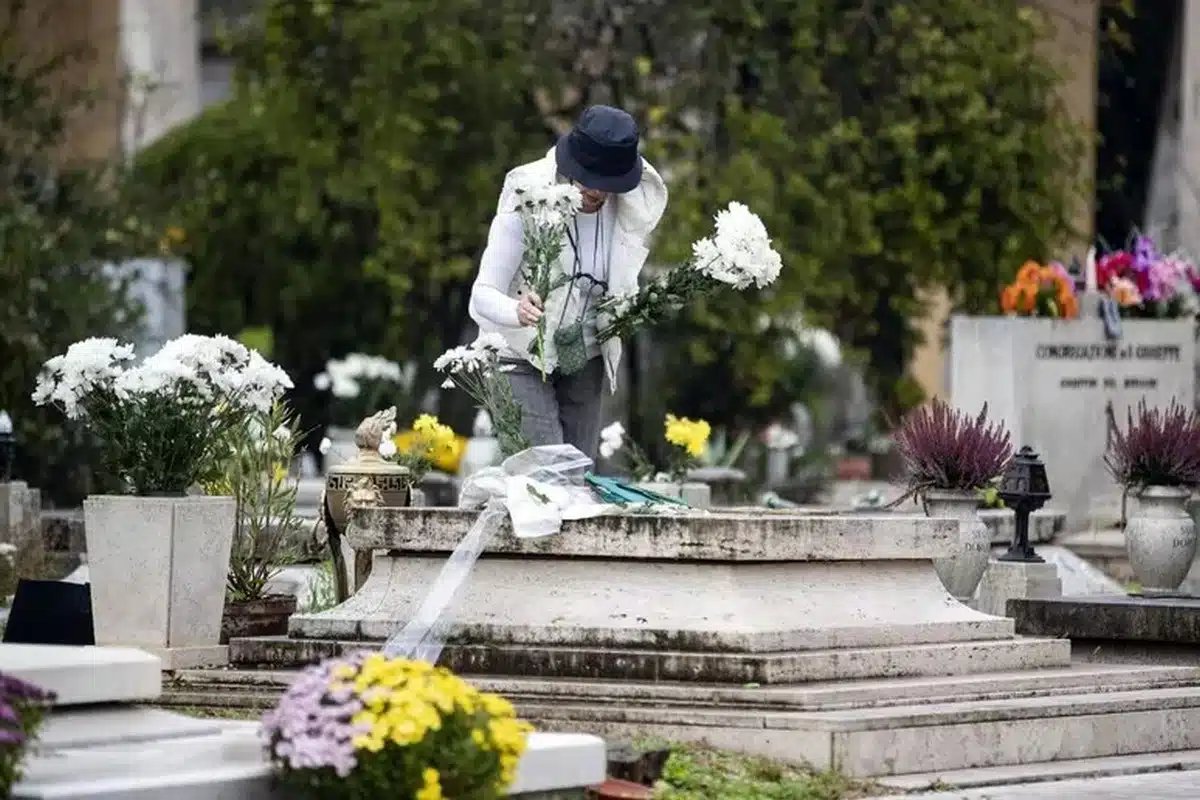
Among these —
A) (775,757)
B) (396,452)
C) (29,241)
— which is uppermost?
(29,241)

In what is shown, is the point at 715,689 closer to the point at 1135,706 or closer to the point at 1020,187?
the point at 1135,706

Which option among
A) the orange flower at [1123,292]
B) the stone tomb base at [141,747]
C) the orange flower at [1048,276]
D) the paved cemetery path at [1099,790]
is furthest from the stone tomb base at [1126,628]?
the orange flower at [1123,292]

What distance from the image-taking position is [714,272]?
12.7 metres

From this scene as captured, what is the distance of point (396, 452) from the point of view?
48.5 ft

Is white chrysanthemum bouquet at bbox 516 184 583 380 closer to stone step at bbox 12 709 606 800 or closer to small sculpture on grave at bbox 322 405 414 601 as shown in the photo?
small sculpture on grave at bbox 322 405 414 601

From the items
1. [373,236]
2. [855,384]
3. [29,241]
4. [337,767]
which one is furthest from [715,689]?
[855,384]

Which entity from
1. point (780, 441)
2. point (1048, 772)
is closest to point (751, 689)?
point (1048, 772)

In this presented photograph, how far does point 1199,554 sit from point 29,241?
36.3 ft

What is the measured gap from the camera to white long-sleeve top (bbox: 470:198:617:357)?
42.6 ft

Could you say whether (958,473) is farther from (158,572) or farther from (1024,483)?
(158,572)

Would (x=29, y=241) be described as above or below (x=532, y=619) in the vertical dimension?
above

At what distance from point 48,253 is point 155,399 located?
530 inches

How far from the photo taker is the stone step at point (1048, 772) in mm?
11320

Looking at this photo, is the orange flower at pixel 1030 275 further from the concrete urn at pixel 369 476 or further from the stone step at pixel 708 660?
the stone step at pixel 708 660
